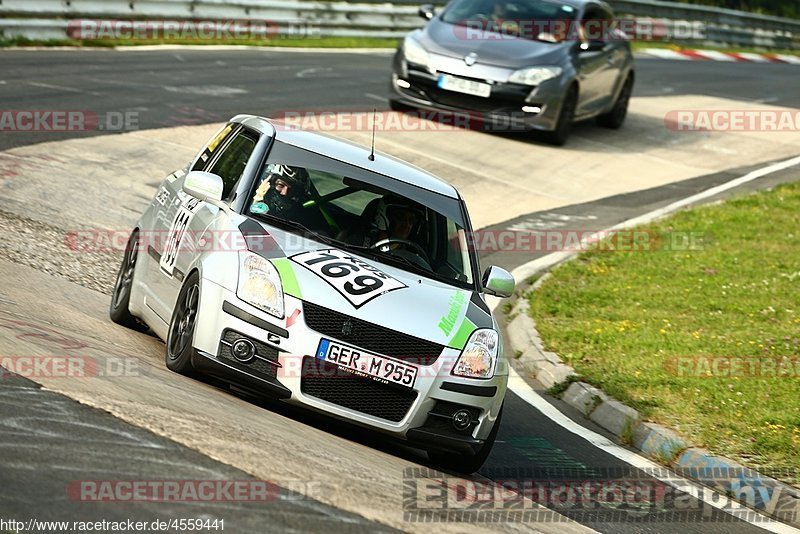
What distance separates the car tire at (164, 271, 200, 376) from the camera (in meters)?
Answer: 6.97

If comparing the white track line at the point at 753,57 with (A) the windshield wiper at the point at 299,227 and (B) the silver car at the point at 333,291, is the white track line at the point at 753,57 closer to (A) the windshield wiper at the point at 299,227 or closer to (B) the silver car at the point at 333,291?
(B) the silver car at the point at 333,291

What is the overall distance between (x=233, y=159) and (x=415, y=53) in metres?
10.3

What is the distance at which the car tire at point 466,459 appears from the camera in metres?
7.06

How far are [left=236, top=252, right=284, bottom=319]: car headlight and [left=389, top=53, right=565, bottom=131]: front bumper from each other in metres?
11.4

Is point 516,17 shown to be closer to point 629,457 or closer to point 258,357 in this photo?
point 629,457

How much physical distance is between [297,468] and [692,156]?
611 inches

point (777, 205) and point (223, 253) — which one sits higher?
point (223, 253)

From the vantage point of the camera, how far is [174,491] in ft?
16.7

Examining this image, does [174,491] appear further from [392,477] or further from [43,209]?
[43,209]

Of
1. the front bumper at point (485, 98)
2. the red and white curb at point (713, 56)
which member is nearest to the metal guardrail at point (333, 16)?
the red and white curb at point (713, 56)

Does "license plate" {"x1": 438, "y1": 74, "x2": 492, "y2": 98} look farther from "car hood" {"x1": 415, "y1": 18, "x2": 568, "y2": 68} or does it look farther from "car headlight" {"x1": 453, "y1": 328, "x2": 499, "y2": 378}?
"car headlight" {"x1": 453, "y1": 328, "x2": 499, "y2": 378}

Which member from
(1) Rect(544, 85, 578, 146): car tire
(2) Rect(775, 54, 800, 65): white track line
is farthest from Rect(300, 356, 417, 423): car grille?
(2) Rect(775, 54, 800, 65): white track line

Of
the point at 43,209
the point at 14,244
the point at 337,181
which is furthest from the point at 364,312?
the point at 43,209

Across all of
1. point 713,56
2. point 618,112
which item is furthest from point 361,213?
point 713,56
